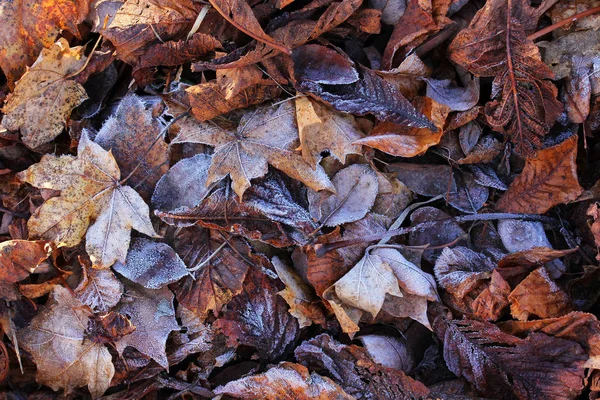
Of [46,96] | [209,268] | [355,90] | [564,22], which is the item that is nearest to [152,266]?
[209,268]

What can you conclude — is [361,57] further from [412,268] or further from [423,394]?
[423,394]

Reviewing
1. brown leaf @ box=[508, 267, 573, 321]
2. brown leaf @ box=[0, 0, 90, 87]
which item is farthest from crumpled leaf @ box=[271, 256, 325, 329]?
brown leaf @ box=[0, 0, 90, 87]

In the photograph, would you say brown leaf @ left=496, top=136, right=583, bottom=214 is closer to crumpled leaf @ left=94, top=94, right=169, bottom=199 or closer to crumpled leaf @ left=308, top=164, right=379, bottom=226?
crumpled leaf @ left=308, top=164, right=379, bottom=226

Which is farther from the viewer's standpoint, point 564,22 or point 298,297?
point 298,297

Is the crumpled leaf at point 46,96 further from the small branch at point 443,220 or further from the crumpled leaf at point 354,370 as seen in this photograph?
the crumpled leaf at point 354,370

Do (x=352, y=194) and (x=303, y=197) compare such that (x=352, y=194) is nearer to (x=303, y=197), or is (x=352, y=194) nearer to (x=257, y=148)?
(x=303, y=197)

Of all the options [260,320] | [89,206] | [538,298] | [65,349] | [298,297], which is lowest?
[65,349]

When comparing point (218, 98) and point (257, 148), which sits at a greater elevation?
point (218, 98)
